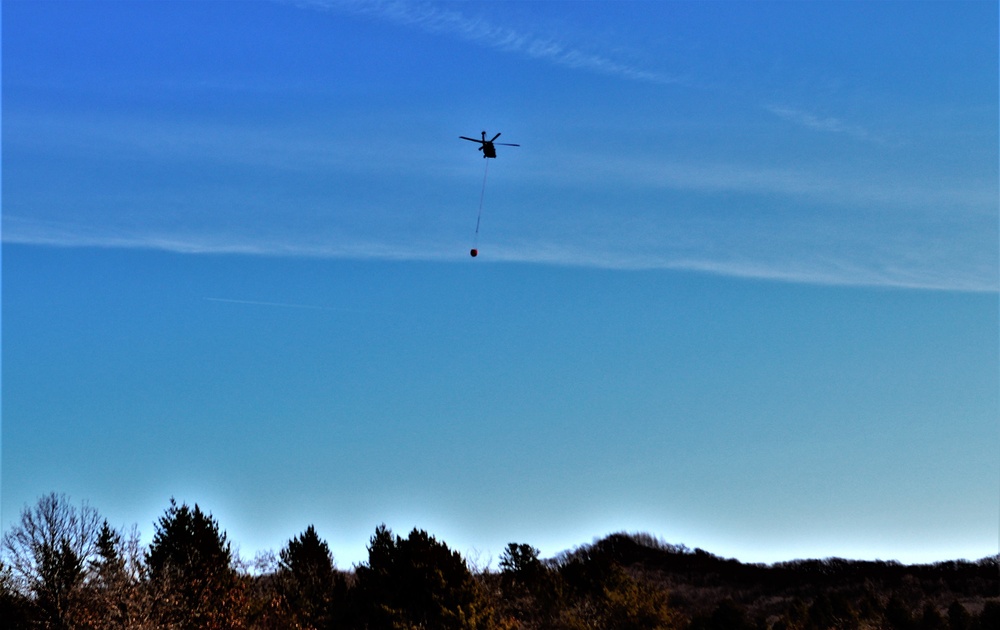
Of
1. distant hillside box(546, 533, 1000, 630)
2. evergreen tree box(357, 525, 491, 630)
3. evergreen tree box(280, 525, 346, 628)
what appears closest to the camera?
evergreen tree box(357, 525, 491, 630)

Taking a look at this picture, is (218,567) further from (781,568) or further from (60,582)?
(781,568)

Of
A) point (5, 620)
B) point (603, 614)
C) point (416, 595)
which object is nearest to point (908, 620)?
point (603, 614)

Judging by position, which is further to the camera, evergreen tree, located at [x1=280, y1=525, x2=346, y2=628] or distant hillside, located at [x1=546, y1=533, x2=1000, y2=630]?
distant hillside, located at [x1=546, y1=533, x2=1000, y2=630]

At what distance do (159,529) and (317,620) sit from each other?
1662cm

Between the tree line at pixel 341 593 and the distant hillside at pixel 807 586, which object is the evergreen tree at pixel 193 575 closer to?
the tree line at pixel 341 593

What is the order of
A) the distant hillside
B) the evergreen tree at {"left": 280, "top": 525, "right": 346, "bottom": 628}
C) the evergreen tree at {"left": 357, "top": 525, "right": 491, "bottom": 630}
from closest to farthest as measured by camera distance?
the evergreen tree at {"left": 357, "top": 525, "right": 491, "bottom": 630} < the evergreen tree at {"left": 280, "top": 525, "right": 346, "bottom": 628} < the distant hillside

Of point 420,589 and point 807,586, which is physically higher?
point 807,586

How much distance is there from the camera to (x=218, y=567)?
60.4 m

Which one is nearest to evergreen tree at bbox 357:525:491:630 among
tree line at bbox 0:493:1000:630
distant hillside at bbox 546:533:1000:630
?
tree line at bbox 0:493:1000:630

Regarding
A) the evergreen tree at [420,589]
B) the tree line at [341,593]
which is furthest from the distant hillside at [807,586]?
the evergreen tree at [420,589]

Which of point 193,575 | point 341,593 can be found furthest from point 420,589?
point 193,575

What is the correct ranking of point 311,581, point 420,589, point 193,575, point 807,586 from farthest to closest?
point 807,586
point 311,581
point 193,575
point 420,589

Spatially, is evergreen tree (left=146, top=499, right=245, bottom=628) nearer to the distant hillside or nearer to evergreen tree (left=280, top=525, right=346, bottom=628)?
evergreen tree (left=280, top=525, right=346, bottom=628)

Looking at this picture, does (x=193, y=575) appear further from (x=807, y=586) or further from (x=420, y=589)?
(x=807, y=586)
